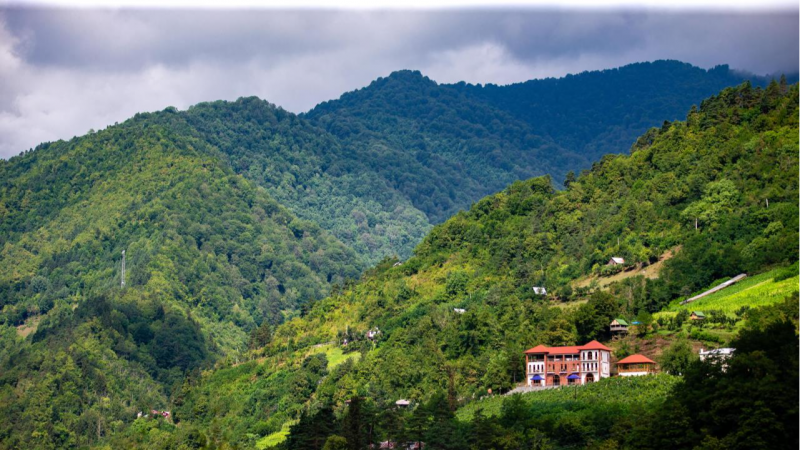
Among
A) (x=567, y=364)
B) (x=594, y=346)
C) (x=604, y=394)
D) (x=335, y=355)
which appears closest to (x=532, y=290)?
(x=567, y=364)

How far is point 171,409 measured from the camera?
4473 inches

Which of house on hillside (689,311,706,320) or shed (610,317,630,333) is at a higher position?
house on hillside (689,311,706,320)

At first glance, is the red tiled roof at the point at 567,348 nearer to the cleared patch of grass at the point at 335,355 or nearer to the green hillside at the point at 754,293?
the green hillside at the point at 754,293

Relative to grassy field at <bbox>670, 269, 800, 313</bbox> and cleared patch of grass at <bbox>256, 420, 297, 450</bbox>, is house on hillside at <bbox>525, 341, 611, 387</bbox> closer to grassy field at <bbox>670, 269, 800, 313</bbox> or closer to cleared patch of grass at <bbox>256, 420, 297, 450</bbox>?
grassy field at <bbox>670, 269, 800, 313</bbox>

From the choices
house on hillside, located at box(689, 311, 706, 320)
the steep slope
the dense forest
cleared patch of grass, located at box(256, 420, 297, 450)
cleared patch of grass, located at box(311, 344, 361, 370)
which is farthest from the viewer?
the steep slope

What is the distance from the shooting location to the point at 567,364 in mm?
72438

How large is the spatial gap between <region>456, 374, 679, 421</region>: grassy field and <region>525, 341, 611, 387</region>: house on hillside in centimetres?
184

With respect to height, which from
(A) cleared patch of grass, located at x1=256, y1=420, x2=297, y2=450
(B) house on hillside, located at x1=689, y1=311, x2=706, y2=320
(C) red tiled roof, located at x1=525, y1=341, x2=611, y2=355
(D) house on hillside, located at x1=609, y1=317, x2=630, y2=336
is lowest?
(A) cleared patch of grass, located at x1=256, y1=420, x2=297, y2=450

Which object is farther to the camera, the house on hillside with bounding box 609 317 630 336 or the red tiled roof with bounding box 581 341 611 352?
the house on hillside with bounding box 609 317 630 336

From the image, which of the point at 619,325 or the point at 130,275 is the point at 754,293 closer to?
the point at 619,325

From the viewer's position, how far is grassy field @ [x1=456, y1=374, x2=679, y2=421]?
204ft

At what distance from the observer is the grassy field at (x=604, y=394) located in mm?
Result: 62188

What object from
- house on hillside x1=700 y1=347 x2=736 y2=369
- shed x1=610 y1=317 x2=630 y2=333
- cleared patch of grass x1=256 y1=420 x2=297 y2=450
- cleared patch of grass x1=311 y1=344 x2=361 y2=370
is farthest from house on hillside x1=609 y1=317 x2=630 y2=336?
cleared patch of grass x1=311 y1=344 x2=361 y2=370

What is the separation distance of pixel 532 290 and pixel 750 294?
23052mm
